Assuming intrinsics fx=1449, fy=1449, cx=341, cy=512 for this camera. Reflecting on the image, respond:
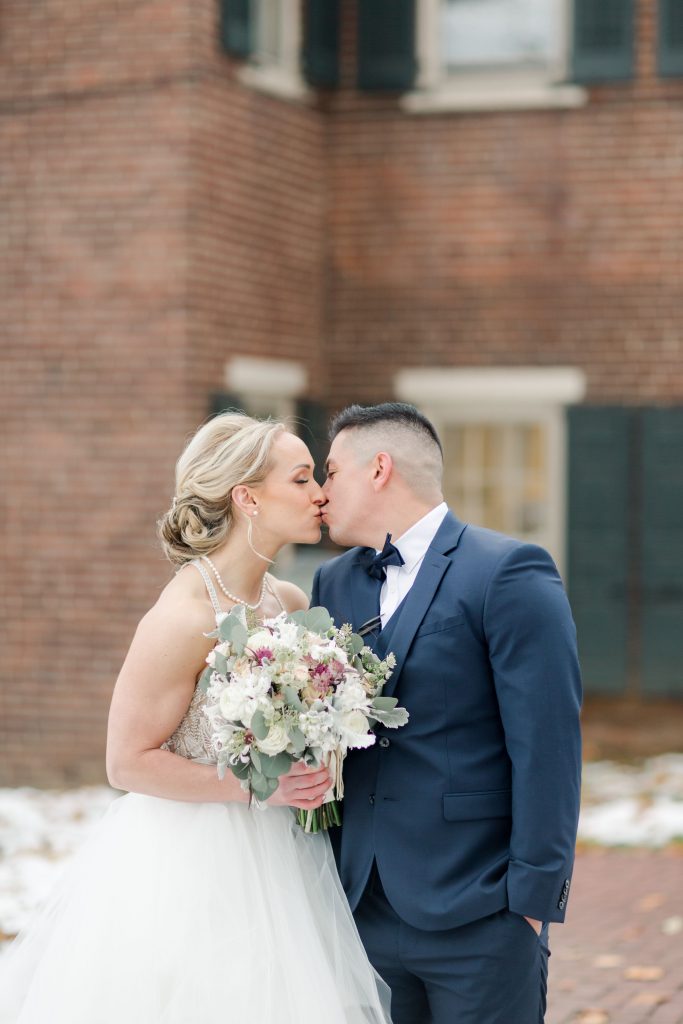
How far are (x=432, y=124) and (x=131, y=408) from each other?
326 centimetres

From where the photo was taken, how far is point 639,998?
5.64m

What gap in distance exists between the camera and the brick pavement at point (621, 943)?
555 centimetres

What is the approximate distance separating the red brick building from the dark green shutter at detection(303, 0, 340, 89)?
0.07 feet

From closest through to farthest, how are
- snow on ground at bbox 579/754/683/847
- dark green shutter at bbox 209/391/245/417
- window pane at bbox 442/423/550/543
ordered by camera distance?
snow on ground at bbox 579/754/683/847, dark green shutter at bbox 209/391/245/417, window pane at bbox 442/423/550/543

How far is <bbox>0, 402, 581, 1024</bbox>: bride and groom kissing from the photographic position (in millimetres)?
3238

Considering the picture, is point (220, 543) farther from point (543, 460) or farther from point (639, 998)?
point (543, 460)

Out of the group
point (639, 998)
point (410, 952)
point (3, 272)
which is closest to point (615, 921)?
point (639, 998)

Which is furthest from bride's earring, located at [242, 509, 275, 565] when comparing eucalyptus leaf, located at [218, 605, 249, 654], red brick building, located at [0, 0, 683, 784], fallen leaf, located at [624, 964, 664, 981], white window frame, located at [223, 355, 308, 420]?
white window frame, located at [223, 355, 308, 420]

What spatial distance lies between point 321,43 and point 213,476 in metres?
7.64

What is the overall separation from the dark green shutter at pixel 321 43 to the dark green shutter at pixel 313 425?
2330 millimetres

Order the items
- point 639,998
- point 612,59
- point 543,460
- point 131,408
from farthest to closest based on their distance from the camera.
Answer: point 543,460, point 612,59, point 131,408, point 639,998

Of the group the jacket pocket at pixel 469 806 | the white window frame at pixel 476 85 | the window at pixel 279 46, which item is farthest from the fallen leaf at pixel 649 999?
the white window frame at pixel 476 85

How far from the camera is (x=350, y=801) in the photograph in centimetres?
347

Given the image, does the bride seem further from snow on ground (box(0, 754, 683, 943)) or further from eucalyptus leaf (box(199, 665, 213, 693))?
snow on ground (box(0, 754, 683, 943))
